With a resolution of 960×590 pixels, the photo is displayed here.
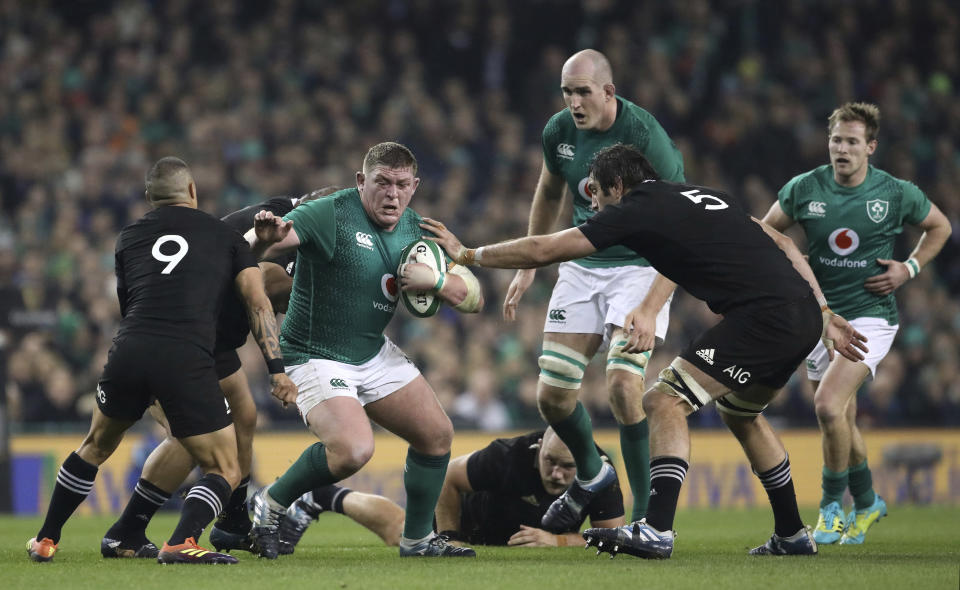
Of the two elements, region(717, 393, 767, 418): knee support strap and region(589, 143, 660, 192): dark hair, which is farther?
region(717, 393, 767, 418): knee support strap

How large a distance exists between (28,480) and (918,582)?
9.83 metres

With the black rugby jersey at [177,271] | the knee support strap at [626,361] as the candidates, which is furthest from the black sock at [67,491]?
the knee support strap at [626,361]

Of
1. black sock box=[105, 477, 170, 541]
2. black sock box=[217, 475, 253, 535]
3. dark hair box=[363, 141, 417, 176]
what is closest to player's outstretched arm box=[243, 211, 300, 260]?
dark hair box=[363, 141, 417, 176]

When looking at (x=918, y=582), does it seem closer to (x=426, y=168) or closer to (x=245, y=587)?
(x=245, y=587)

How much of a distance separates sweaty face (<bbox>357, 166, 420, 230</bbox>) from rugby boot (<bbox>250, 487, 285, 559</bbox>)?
1.59 meters

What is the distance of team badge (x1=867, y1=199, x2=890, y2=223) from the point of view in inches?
344

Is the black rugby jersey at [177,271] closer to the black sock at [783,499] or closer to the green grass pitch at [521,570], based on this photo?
the green grass pitch at [521,570]

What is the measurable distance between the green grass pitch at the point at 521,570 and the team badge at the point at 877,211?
7.15 feet

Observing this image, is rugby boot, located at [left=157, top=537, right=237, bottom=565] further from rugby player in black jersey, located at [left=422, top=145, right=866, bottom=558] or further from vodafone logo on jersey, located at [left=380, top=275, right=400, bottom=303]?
rugby player in black jersey, located at [left=422, top=145, right=866, bottom=558]

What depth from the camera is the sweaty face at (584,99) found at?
7793 mm

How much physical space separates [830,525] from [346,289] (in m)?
3.83

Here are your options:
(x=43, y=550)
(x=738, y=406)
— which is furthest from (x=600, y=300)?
(x=43, y=550)

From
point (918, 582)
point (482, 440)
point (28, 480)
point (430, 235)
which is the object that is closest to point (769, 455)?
point (918, 582)

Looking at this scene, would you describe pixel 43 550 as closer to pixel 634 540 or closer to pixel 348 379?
pixel 348 379
